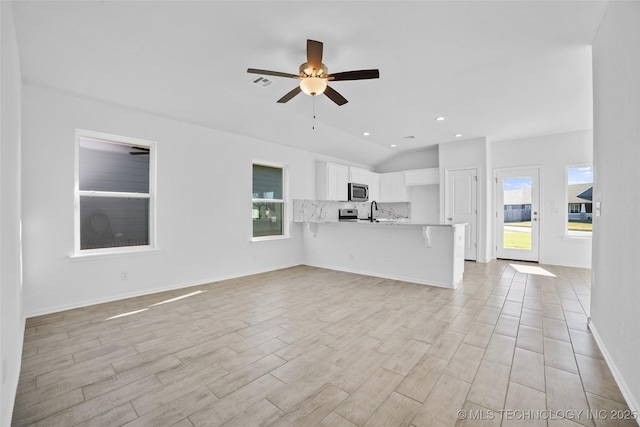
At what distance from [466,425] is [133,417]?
1849 millimetres

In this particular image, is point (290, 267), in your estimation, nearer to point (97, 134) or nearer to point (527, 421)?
point (97, 134)

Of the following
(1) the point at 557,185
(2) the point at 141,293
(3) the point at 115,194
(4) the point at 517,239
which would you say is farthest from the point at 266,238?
(1) the point at 557,185

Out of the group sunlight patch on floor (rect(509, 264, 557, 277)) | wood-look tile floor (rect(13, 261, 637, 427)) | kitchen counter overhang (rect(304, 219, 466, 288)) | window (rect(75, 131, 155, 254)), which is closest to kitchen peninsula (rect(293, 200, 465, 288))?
kitchen counter overhang (rect(304, 219, 466, 288))

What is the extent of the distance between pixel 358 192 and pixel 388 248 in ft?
8.85

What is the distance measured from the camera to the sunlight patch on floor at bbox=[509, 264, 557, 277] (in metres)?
5.19

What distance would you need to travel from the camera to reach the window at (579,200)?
18.7ft

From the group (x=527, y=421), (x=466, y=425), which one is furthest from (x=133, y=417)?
(x=527, y=421)

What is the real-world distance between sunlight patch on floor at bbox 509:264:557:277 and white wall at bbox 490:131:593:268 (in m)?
0.65

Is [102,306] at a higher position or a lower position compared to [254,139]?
lower

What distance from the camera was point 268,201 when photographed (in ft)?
19.2

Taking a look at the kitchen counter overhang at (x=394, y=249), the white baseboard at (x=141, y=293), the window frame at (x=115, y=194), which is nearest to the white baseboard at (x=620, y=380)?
the kitchen counter overhang at (x=394, y=249)

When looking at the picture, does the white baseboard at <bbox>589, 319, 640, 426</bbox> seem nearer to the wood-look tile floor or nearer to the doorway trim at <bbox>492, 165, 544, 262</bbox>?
the wood-look tile floor

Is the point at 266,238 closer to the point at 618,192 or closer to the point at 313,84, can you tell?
the point at 313,84

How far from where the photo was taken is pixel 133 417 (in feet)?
5.36
